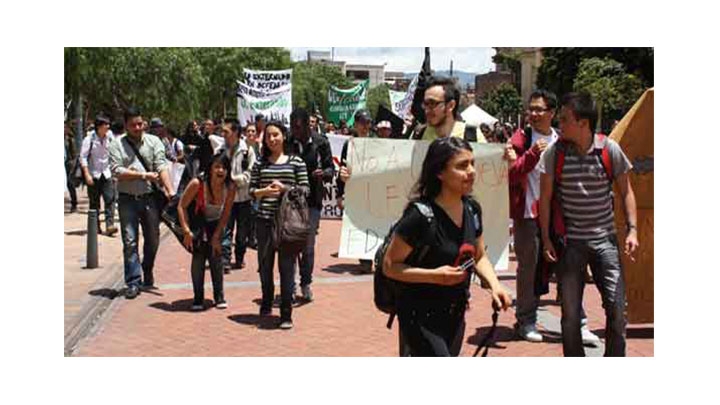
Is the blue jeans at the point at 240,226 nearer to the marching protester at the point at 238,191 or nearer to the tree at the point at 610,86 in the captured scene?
the marching protester at the point at 238,191

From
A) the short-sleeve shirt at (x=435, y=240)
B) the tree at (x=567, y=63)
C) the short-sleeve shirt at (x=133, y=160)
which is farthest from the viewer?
the tree at (x=567, y=63)

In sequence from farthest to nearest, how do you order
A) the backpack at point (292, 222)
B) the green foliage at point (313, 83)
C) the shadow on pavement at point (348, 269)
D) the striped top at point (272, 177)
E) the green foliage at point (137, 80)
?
the green foliage at point (313, 83)
the green foliage at point (137, 80)
the shadow on pavement at point (348, 269)
the striped top at point (272, 177)
the backpack at point (292, 222)

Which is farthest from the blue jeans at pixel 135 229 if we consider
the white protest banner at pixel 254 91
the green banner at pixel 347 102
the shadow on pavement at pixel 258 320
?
the green banner at pixel 347 102

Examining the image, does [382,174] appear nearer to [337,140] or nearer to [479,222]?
A: [479,222]

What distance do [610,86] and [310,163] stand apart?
65.6 ft

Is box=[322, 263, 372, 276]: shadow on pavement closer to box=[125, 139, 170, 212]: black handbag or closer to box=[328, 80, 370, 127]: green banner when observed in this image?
box=[125, 139, 170, 212]: black handbag

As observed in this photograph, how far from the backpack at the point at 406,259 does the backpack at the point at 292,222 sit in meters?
2.95

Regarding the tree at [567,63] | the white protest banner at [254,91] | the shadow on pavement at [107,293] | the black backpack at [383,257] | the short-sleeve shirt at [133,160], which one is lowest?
the shadow on pavement at [107,293]

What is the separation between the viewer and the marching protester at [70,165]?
55.9 ft

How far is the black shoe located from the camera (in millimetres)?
8906

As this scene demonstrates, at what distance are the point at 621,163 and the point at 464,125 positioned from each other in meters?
1.05

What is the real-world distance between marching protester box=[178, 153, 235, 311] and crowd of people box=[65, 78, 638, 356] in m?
0.01

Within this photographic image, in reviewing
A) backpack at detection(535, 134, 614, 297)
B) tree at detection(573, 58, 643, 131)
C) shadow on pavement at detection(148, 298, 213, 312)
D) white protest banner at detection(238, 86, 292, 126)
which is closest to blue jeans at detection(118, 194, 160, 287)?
shadow on pavement at detection(148, 298, 213, 312)

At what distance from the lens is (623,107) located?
2681cm
